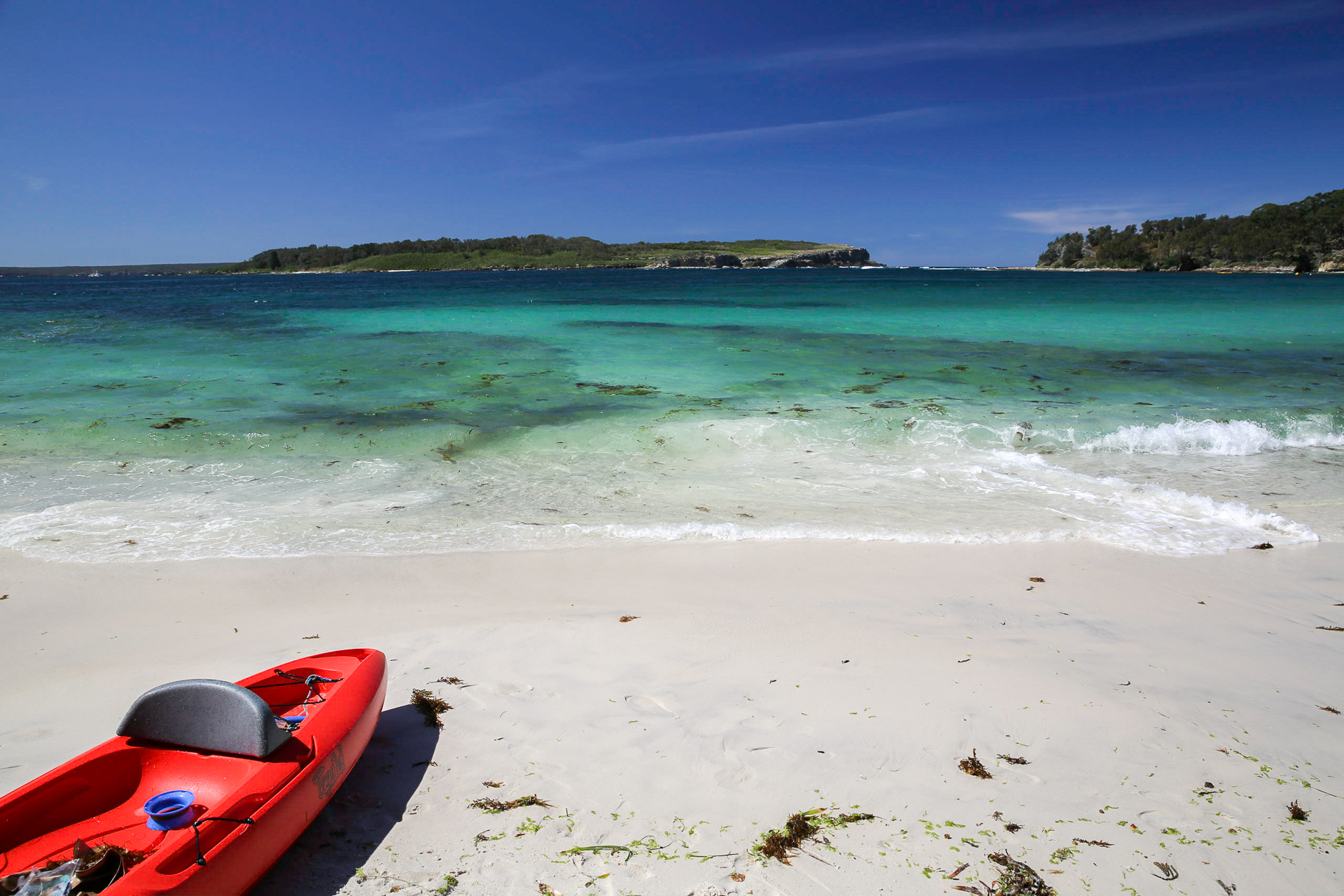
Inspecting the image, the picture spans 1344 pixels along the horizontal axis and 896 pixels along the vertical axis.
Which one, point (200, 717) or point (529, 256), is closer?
point (200, 717)

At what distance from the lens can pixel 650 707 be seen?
417cm

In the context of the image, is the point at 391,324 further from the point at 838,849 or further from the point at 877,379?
the point at 838,849

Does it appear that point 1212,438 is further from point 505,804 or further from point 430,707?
point 430,707

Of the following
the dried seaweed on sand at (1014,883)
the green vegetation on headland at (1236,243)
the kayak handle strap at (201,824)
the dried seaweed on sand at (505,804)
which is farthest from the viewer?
the green vegetation on headland at (1236,243)

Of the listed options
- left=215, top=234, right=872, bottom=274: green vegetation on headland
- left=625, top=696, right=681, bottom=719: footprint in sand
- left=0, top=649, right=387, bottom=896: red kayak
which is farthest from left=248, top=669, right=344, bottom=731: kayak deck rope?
left=215, top=234, right=872, bottom=274: green vegetation on headland

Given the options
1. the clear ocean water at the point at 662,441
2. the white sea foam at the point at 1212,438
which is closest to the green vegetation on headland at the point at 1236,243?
the clear ocean water at the point at 662,441

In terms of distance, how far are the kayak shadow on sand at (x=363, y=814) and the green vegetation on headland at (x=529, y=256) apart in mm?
154958

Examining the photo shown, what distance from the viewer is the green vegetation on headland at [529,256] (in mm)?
155125

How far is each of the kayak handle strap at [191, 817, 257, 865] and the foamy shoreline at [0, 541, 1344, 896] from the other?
443mm

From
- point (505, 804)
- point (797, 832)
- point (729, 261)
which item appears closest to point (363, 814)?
point (505, 804)

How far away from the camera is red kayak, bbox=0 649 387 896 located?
8.86 feet

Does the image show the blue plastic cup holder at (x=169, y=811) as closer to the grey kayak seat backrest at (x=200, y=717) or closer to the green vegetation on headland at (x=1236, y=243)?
the grey kayak seat backrest at (x=200, y=717)

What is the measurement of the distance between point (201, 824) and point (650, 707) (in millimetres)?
2349

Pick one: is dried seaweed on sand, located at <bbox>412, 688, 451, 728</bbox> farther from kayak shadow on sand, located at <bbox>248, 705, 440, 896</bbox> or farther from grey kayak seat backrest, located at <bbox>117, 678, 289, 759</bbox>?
grey kayak seat backrest, located at <bbox>117, 678, 289, 759</bbox>
